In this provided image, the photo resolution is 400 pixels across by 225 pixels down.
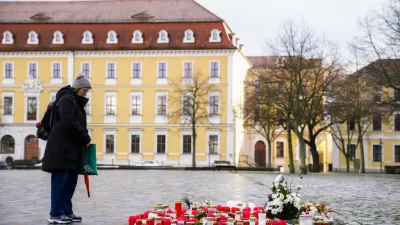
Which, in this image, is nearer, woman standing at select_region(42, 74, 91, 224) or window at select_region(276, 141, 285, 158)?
woman standing at select_region(42, 74, 91, 224)

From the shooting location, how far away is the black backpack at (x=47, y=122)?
9.28 meters

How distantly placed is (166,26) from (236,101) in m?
10.2

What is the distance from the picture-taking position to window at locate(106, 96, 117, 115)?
64.2m

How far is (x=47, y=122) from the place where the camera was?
943 centimetres

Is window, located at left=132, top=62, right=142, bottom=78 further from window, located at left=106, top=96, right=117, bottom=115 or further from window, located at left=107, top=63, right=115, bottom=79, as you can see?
window, located at left=106, top=96, right=117, bottom=115

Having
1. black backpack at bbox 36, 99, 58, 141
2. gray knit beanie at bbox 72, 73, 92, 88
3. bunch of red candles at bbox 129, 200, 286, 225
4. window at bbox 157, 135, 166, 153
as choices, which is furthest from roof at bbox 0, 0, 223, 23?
bunch of red candles at bbox 129, 200, 286, 225

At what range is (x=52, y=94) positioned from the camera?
6456 centimetres

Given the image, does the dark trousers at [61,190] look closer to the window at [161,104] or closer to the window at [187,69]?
the window at [187,69]

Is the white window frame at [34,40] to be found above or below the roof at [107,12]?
below

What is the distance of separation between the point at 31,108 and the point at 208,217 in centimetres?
5924

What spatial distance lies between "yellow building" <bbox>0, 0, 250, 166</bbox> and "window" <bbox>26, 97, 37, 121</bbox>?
99mm

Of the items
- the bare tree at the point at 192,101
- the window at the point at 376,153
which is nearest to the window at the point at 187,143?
the bare tree at the point at 192,101

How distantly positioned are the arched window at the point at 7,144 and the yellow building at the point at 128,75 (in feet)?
0.32

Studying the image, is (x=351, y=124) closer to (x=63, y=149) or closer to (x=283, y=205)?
(x=283, y=205)
